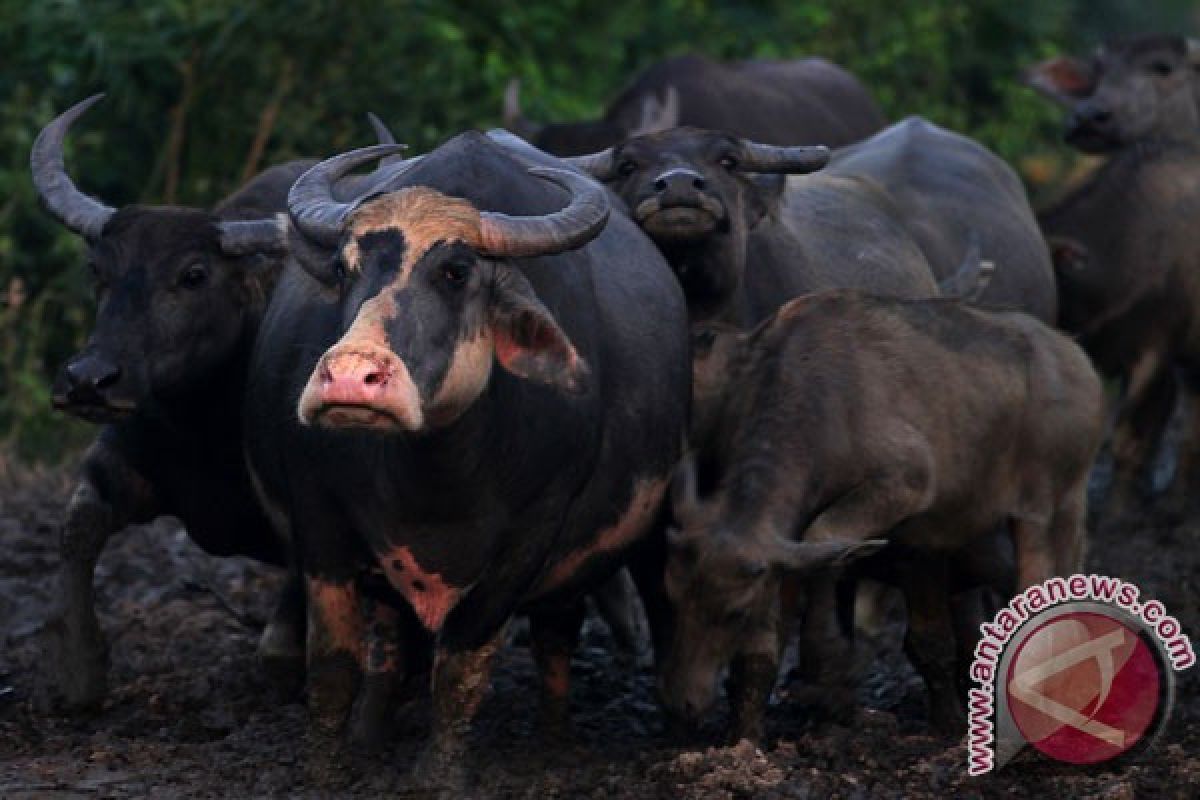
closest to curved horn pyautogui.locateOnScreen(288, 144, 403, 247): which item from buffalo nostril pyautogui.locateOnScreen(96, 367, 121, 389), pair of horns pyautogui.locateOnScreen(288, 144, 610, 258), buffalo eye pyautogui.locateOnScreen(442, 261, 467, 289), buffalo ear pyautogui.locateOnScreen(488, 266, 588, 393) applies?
pair of horns pyautogui.locateOnScreen(288, 144, 610, 258)

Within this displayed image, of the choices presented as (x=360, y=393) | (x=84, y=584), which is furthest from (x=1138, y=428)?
(x=360, y=393)

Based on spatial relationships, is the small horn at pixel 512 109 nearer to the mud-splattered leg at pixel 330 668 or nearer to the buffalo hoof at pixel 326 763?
the mud-splattered leg at pixel 330 668

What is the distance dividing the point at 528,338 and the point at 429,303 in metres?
0.39

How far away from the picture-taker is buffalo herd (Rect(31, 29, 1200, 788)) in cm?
680

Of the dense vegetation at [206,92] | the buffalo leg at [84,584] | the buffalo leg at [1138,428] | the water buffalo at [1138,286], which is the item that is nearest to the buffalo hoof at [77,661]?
the buffalo leg at [84,584]

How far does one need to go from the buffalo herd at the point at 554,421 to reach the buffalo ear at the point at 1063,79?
5770 mm

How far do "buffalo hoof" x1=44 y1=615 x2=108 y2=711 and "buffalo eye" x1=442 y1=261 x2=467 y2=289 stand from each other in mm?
2323

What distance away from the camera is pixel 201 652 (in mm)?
9148

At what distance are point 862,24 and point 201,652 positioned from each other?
1056 centimetres

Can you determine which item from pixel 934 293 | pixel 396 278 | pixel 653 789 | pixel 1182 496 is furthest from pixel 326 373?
pixel 1182 496

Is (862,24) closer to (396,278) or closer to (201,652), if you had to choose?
(201,652)

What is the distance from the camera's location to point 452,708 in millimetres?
7070

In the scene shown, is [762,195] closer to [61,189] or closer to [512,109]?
[61,189]

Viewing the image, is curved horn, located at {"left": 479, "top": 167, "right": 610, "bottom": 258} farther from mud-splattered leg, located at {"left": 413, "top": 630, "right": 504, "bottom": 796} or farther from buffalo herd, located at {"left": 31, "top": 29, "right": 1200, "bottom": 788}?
mud-splattered leg, located at {"left": 413, "top": 630, "right": 504, "bottom": 796}
